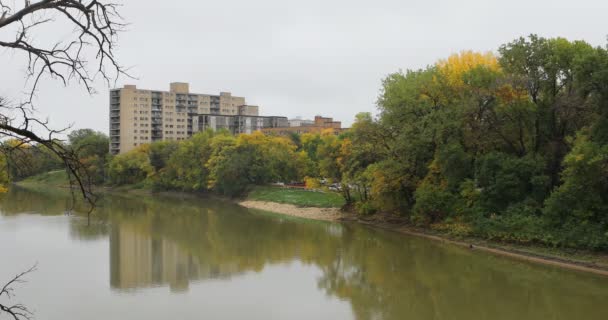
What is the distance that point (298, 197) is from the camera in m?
47.9

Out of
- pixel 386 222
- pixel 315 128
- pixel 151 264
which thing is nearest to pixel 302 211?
pixel 386 222

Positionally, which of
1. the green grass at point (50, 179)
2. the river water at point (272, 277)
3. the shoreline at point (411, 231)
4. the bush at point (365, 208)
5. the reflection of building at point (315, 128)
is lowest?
the river water at point (272, 277)

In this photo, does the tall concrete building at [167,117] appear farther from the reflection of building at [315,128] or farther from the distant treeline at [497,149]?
the distant treeline at [497,149]

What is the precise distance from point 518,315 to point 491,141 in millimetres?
14563

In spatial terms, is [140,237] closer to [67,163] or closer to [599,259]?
[599,259]

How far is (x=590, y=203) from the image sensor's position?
2314 cm

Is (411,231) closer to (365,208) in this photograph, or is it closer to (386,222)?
(386,222)

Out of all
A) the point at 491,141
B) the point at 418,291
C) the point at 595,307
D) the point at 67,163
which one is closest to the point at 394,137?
the point at 491,141

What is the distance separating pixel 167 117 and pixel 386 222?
6878 centimetres

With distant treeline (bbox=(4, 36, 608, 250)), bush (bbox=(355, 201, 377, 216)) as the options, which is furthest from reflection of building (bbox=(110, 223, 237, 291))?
bush (bbox=(355, 201, 377, 216))

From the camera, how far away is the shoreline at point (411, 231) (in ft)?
73.8

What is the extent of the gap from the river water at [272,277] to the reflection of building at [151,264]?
2.3 inches

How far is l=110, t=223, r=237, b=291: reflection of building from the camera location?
2045 centimetres

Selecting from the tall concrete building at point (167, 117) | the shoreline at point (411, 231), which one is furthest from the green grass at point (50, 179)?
the shoreline at point (411, 231)
